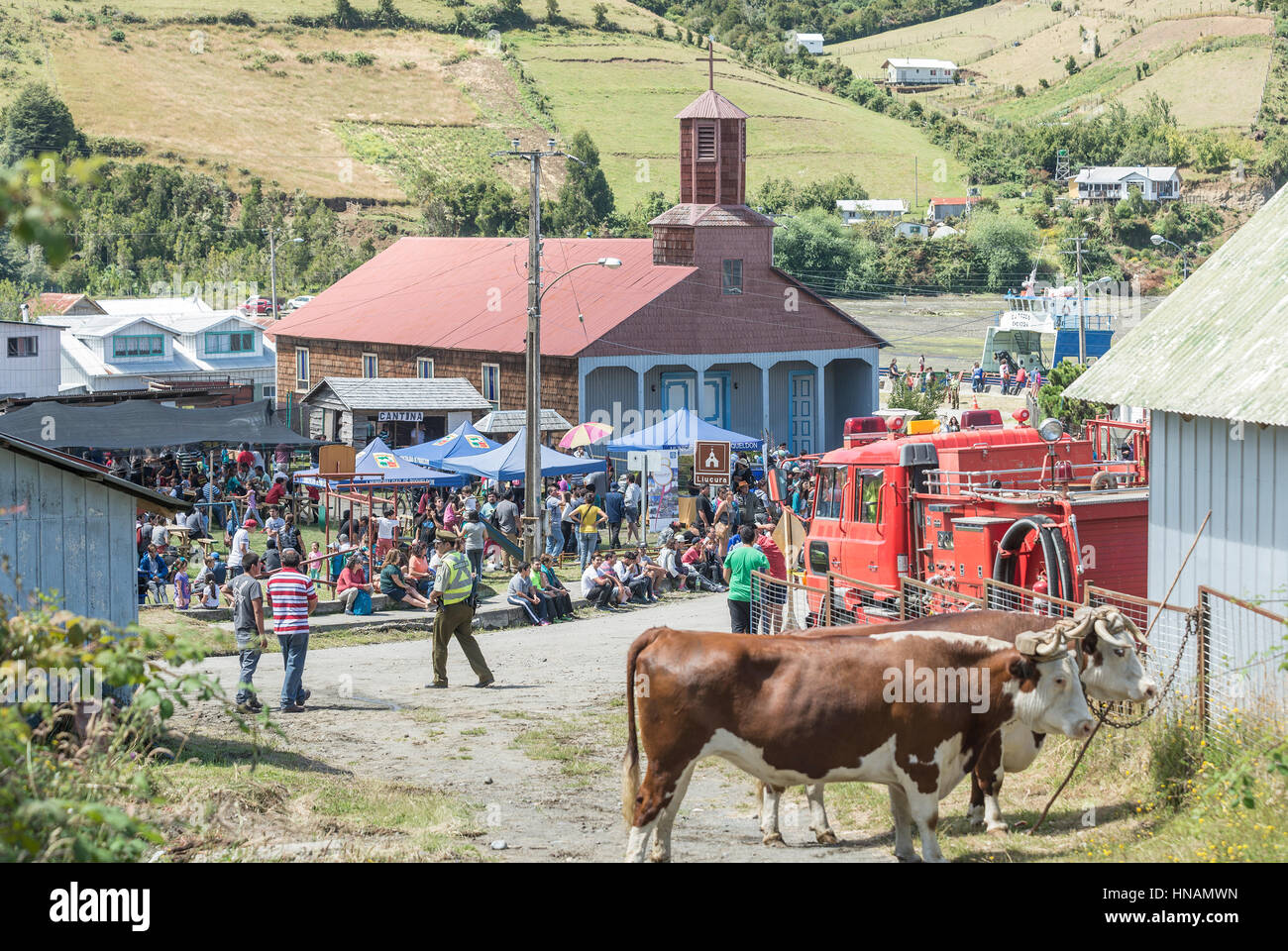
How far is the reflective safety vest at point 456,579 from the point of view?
17016 millimetres

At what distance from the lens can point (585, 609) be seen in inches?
980

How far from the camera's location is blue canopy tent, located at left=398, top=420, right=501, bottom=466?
3234 cm

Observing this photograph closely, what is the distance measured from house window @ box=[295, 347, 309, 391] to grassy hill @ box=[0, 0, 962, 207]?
73.1 metres

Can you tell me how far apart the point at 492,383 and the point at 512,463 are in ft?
46.2

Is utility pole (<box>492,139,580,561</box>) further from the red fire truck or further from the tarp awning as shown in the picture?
the tarp awning

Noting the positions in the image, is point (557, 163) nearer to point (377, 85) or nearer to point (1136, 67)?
point (377, 85)

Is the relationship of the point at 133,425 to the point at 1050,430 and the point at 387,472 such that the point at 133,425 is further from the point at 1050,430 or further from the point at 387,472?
the point at 1050,430

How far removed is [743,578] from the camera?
18.2m

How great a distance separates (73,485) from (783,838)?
6.83 metres

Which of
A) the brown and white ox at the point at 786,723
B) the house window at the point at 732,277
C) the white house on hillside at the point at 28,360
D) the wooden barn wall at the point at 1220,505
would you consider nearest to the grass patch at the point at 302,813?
the brown and white ox at the point at 786,723

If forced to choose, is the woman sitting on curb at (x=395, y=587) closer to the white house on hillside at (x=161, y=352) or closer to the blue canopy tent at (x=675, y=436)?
the blue canopy tent at (x=675, y=436)

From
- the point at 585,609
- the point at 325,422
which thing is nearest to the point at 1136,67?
the point at 325,422
